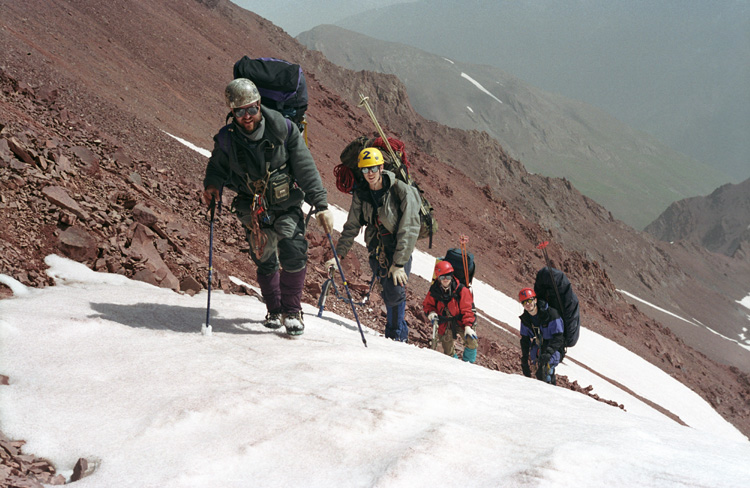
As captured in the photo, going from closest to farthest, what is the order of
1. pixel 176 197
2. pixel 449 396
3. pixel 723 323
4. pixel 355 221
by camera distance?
pixel 449 396
pixel 355 221
pixel 176 197
pixel 723 323

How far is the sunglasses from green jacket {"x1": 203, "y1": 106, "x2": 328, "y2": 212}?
149mm

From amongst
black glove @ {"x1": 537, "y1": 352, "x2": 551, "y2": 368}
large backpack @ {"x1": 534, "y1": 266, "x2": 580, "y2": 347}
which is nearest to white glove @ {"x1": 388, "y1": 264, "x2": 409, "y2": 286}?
large backpack @ {"x1": 534, "y1": 266, "x2": 580, "y2": 347}

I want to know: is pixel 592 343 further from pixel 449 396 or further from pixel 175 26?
pixel 175 26

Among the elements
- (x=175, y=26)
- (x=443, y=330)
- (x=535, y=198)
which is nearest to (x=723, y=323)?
(x=535, y=198)

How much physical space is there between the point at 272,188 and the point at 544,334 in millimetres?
6124

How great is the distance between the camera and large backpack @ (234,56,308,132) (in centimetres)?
575

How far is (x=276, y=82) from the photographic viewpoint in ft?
19.1

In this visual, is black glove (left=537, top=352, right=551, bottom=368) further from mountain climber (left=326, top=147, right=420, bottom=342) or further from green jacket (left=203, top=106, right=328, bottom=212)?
green jacket (left=203, top=106, right=328, bottom=212)

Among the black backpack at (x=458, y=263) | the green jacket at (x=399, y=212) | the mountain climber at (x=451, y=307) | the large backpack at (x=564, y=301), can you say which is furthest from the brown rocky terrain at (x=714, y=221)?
the green jacket at (x=399, y=212)

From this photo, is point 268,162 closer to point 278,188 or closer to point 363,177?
point 278,188

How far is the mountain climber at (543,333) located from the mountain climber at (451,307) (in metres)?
1.11

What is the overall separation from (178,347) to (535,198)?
65.2m

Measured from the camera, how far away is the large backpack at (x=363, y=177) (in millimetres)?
7828

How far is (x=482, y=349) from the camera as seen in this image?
45.3 ft
